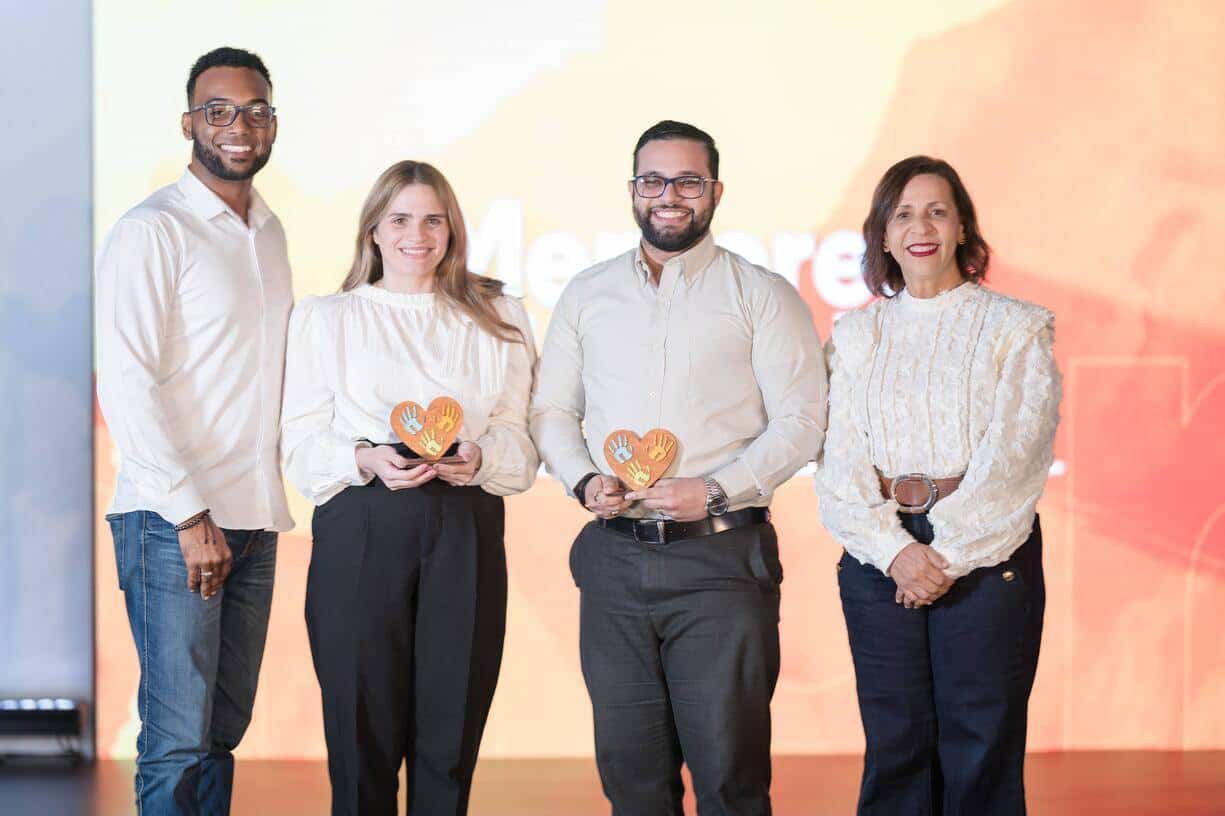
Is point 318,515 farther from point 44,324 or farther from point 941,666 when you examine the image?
point 44,324

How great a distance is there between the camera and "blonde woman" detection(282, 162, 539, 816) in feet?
9.73

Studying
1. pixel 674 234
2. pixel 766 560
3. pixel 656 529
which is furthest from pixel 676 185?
pixel 766 560

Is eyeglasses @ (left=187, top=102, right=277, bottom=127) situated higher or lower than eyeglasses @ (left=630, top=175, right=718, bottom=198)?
higher

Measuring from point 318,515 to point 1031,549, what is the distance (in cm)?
163

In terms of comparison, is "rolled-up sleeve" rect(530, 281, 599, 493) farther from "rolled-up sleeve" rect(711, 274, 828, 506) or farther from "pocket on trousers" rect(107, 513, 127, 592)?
"pocket on trousers" rect(107, 513, 127, 592)

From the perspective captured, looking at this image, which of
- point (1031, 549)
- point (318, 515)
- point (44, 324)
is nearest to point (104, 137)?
point (44, 324)

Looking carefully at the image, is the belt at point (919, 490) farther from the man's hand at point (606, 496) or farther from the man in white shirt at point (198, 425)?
the man in white shirt at point (198, 425)

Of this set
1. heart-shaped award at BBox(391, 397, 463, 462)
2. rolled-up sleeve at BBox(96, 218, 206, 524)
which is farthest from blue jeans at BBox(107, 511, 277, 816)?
heart-shaped award at BBox(391, 397, 463, 462)

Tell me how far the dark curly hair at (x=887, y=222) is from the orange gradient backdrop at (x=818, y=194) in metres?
1.94

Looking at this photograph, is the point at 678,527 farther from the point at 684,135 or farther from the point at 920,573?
the point at 684,135

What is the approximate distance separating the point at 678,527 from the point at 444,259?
0.84 m

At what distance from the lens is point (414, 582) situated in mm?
2982

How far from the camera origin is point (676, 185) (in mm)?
3016

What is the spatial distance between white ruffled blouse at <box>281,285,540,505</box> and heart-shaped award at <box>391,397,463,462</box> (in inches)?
3.4
